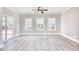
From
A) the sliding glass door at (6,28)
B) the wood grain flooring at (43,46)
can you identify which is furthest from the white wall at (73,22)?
the sliding glass door at (6,28)

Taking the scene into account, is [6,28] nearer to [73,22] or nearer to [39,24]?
[73,22]

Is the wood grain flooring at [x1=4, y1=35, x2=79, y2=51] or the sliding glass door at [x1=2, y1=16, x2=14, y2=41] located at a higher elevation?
the sliding glass door at [x1=2, y1=16, x2=14, y2=41]

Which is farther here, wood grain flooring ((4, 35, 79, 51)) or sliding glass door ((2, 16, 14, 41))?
sliding glass door ((2, 16, 14, 41))

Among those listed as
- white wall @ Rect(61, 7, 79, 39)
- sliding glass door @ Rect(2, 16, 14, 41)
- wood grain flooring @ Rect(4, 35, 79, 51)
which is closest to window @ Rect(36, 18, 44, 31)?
white wall @ Rect(61, 7, 79, 39)

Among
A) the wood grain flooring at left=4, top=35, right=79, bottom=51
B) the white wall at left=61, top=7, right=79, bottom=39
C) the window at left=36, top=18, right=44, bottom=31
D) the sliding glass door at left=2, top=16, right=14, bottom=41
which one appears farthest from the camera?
the window at left=36, top=18, right=44, bottom=31

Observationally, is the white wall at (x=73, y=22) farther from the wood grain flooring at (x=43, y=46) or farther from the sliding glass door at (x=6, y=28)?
the sliding glass door at (x=6, y=28)

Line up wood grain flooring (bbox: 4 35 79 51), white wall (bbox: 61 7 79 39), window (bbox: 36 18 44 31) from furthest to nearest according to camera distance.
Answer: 1. window (bbox: 36 18 44 31)
2. white wall (bbox: 61 7 79 39)
3. wood grain flooring (bbox: 4 35 79 51)

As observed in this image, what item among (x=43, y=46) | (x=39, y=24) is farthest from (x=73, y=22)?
(x=39, y=24)

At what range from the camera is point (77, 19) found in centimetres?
607

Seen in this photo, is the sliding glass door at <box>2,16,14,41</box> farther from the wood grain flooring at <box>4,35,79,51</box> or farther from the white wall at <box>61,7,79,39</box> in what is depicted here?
the white wall at <box>61,7,79,39</box>
